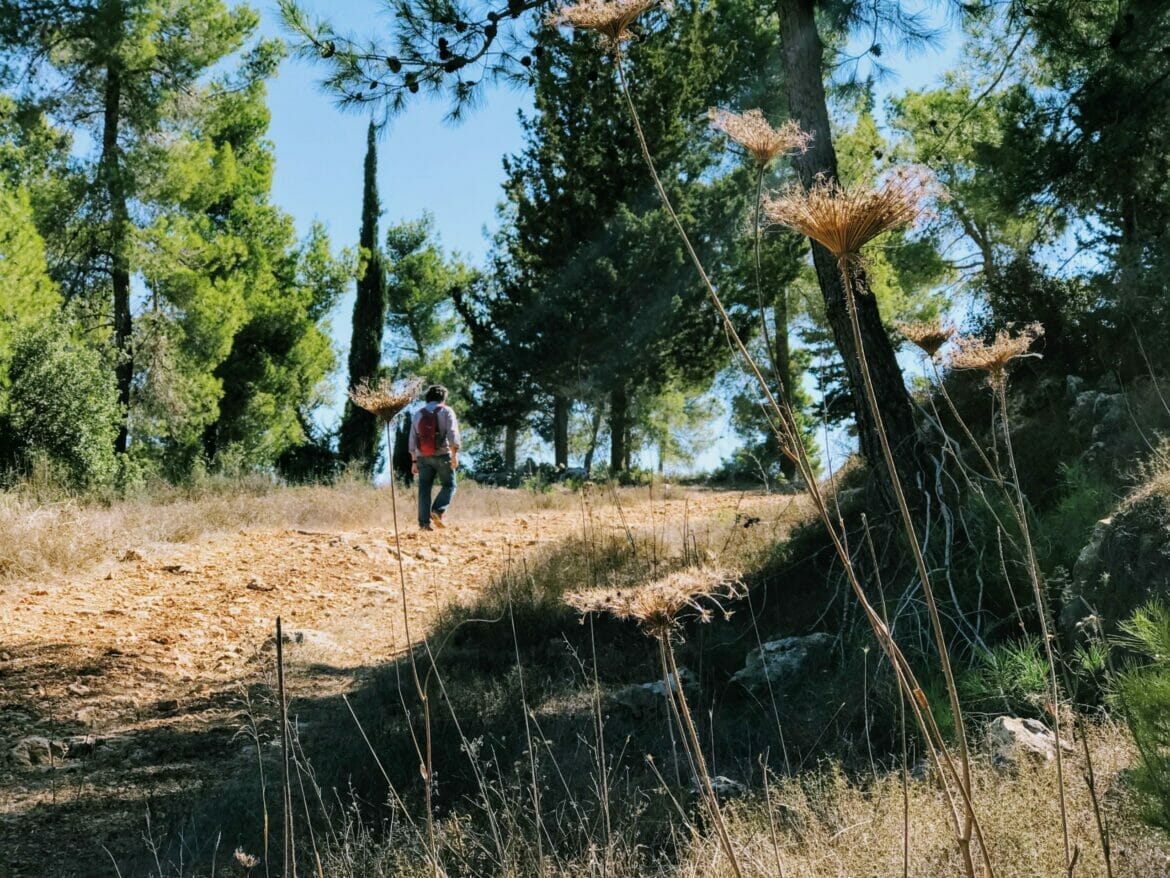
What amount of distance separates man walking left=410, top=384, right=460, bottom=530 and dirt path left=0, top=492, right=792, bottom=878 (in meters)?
0.57

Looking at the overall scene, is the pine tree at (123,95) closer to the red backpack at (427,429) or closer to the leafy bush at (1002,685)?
the red backpack at (427,429)

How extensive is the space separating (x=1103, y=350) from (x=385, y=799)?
6.49m

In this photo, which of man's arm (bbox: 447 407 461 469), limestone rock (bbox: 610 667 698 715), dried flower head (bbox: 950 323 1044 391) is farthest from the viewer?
man's arm (bbox: 447 407 461 469)

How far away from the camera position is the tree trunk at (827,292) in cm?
648

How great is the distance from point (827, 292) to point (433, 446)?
5987 millimetres

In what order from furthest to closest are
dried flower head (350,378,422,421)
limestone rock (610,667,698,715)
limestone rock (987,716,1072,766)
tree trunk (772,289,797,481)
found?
tree trunk (772,289,797,481)
limestone rock (610,667,698,715)
limestone rock (987,716,1072,766)
dried flower head (350,378,422,421)

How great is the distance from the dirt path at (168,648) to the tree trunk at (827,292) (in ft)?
5.67

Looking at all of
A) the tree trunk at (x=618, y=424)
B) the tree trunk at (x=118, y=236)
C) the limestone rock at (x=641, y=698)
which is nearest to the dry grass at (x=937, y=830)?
the limestone rock at (x=641, y=698)

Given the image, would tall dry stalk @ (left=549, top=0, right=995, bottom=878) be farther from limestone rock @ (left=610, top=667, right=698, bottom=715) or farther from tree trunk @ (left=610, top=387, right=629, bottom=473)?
tree trunk @ (left=610, top=387, right=629, bottom=473)

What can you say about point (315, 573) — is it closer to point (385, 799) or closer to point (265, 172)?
point (385, 799)

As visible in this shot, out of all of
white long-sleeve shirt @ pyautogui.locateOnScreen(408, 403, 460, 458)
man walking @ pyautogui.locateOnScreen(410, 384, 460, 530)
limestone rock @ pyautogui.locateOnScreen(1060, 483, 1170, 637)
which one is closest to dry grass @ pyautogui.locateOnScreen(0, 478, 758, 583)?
man walking @ pyautogui.locateOnScreen(410, 384, 460, 530)

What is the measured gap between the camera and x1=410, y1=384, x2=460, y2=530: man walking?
10953 millimetres

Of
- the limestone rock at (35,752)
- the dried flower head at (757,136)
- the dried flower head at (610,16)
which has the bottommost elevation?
the limestone rock at (35,752)

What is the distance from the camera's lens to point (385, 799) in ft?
16.3
